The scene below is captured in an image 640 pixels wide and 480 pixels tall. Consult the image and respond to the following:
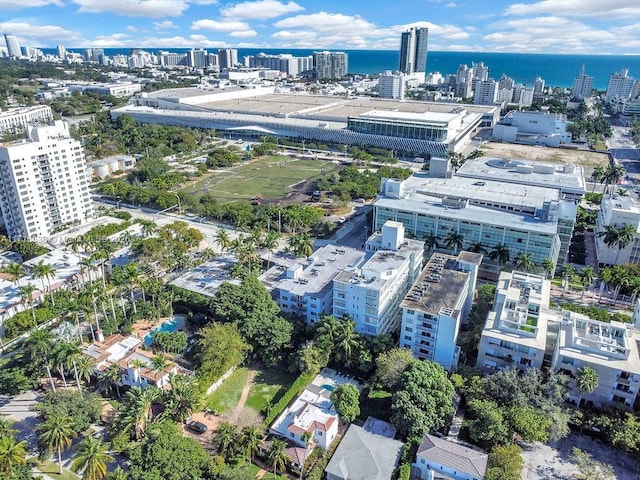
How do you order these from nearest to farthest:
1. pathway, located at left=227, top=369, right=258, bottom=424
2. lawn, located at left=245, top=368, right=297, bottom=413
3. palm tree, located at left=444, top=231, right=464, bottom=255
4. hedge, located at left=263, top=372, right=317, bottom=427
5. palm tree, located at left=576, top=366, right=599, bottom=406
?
palm tree, located at left=576, top=366, right=599, bottom=406, hedge, located at left=263, top=372, right=317, bottom=427, pathway, located at left=227, top=369, right=258, bottom=424, lawn, located at left=245, top=368, right=297, bottom=413, palm tree, located at left=444, top=231, right=464, bottom=255

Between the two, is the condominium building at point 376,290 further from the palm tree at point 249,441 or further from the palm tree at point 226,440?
the palm tree at point 226,440

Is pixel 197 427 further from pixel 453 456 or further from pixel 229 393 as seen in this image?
pixel 453 456

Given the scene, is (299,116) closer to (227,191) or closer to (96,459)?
(227,191)

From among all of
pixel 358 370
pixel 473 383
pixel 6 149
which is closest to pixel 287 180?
pixel 6 149

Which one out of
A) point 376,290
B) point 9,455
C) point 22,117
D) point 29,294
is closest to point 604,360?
point 376,290

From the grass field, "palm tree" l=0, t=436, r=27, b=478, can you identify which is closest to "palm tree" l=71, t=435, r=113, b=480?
"palm tree" l=0, t=436, r=27, b=478

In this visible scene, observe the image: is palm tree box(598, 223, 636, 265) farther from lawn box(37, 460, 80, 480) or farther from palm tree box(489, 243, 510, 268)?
lawn box(37, 460, 80, 480)
